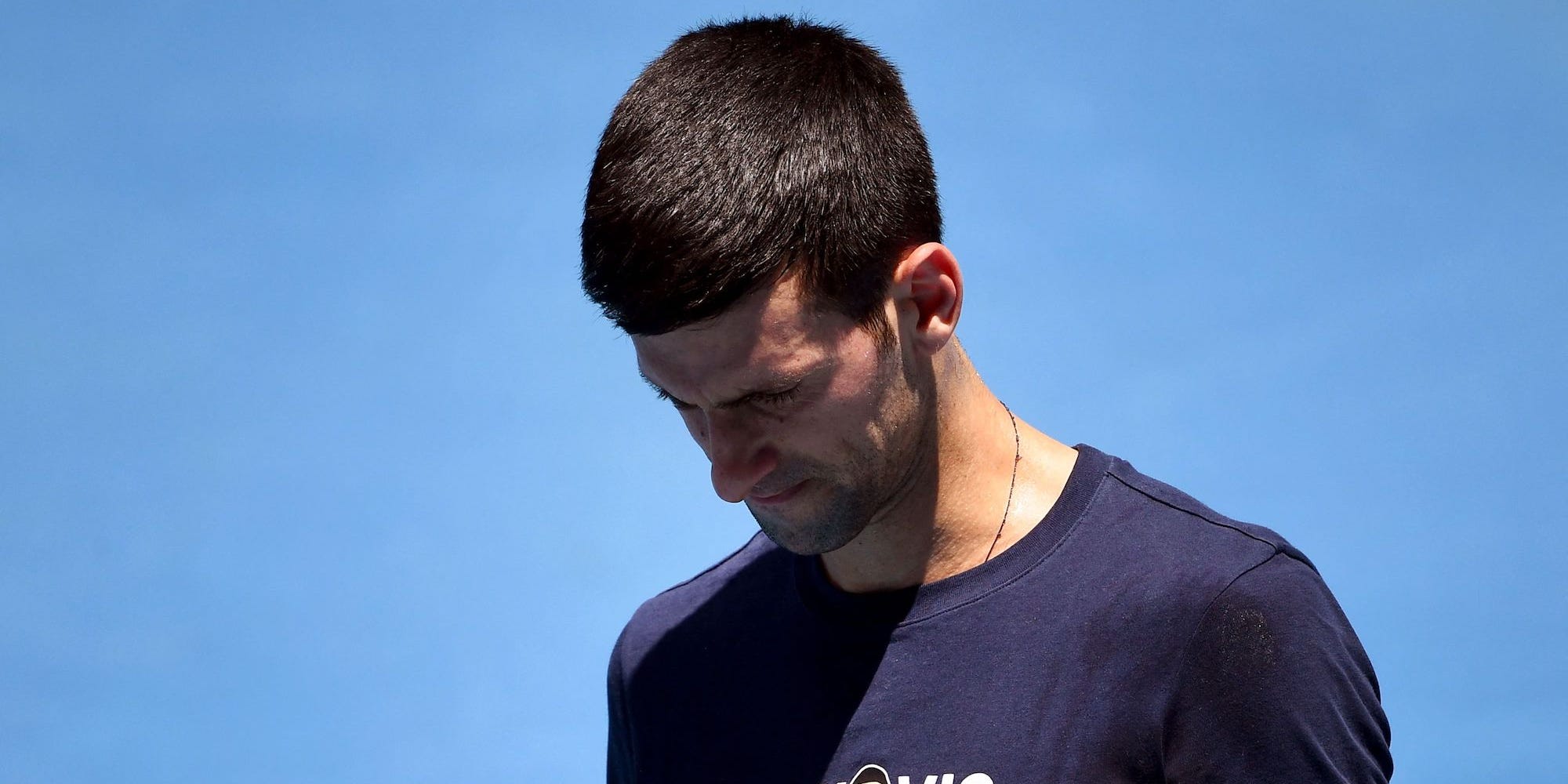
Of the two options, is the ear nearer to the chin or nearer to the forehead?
the forehead

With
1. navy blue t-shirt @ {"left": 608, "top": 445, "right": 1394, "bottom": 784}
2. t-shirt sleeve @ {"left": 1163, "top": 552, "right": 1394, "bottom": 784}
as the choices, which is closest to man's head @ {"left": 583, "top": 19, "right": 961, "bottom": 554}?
navy blue t-shirt @ {"left": 608, "top": 445, "right": 1394, "bottom": 784}

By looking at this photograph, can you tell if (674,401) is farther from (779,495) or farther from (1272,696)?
(1272,696)

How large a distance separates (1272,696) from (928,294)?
448 millimetres

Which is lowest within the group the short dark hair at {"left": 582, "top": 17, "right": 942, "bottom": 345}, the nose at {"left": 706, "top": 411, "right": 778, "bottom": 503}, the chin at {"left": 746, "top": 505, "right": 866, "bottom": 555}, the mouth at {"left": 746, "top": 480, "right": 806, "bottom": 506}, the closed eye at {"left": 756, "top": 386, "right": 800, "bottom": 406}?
the chin at {"left": 746, "top": 505, "right": 866, "bottom": 555}

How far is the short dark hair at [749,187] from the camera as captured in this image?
4.23ft

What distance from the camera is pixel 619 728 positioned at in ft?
5.47

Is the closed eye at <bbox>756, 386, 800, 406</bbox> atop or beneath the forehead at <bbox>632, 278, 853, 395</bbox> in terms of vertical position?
beneath

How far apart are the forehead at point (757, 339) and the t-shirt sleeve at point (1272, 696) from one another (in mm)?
402

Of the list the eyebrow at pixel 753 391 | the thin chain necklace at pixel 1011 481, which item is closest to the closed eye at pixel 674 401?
the eyebrow at pixel 753 391

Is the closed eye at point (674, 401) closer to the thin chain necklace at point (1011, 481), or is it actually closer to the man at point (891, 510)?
the man at point (891, 510)

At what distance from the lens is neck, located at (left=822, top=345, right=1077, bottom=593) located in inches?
56.8

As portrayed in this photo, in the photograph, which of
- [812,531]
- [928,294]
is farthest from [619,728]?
[928,294]

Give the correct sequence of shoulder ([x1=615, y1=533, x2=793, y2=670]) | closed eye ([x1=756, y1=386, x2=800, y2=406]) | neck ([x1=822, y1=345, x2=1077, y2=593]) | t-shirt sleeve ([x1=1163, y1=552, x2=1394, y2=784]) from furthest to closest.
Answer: shoulder ([x1=615, y1=533, x2=793, y2=670]) → neck ([x1=822, y1=345, x2=1077, y2=593]) → closed eye ([x1=756, y1=386, x2=800, y2=406]) → t-shirt sleeve ([x1=1163, y1=552, x2=1394, y2=784])

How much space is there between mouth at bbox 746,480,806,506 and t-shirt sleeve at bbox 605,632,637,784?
14.3 inches
